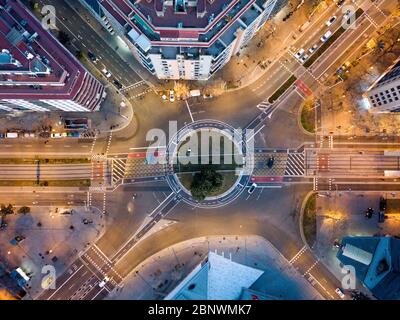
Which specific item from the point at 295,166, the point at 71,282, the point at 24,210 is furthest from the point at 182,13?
the point at 71,282

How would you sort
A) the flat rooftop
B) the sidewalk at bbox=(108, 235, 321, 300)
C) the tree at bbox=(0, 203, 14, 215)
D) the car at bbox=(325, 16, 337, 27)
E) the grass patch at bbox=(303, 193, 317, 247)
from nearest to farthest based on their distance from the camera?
the flat rooftop
the tree at bbox=(0, 203, 14, 215)
the sidewalk at bbox=(108, 235, 321, 300)
the grass patch at bbox=(303, 193, 317, 247)
the car at bbox=(325, 16, 337, 27)

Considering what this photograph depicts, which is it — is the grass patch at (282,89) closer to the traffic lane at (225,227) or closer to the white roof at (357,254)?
the traffic lane at (225,227)

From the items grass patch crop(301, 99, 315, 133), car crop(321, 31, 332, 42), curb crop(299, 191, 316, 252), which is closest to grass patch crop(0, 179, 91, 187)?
curb crop(299, 191, 316, 252)

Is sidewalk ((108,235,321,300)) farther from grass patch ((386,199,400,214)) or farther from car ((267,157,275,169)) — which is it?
grass patch ((386,199,400,214))

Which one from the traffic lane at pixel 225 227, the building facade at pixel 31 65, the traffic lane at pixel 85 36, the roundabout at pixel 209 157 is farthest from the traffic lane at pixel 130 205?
the traffic lane at pixel 85 36

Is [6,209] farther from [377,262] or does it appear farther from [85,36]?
[377,262]

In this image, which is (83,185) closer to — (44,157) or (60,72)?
(44,157)

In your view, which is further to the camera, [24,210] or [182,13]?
[24,210]
